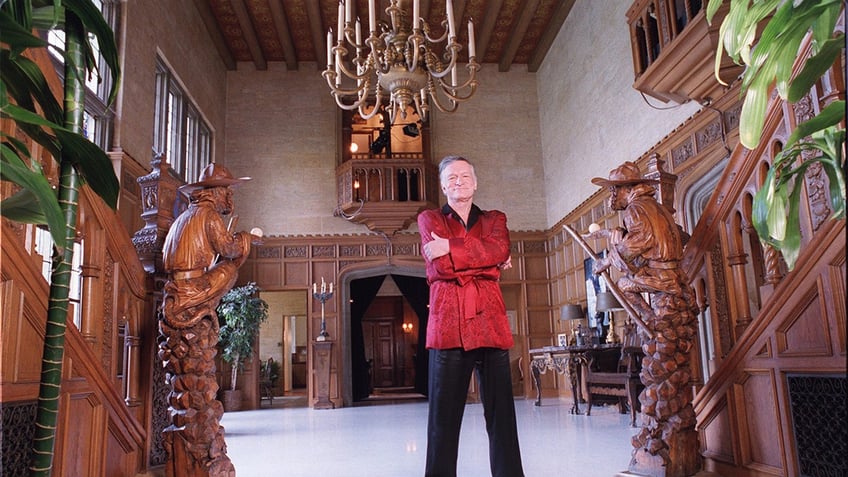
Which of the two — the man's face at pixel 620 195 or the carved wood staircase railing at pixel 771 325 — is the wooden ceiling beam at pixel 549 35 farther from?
the carved wood staircase railing at pixel 771 325

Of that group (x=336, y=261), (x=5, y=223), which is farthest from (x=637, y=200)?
(x=336, y=261)

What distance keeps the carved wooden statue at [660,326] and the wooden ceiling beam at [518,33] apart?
865cm

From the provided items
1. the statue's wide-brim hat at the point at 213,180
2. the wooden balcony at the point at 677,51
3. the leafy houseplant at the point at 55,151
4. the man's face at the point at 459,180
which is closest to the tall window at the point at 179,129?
the statue's wide-brim hat at the point at 213,180

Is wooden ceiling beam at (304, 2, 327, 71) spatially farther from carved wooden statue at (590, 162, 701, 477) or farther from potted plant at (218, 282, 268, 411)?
carved wooden statue at (590, 162, 701, 477)

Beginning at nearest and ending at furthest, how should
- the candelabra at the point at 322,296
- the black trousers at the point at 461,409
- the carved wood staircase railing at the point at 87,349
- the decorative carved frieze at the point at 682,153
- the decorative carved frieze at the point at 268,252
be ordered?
the carved wood staircase railing at the point at 87,349 → the black trousers at the point at 461,409 → the decorative carved frieze at the point at 682,153 → the candelabra at the point at 322,296 → the decorative carved frieze at the point at 268,252

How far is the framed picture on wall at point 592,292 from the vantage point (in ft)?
30.2

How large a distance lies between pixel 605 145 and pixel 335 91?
15.4 feet

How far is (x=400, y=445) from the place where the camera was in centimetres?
507

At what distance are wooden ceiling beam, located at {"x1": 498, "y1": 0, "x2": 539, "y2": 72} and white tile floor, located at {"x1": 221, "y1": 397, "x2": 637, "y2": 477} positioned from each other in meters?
6.98

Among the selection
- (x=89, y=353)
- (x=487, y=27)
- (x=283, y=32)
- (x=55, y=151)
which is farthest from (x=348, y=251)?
(x=55, y=151)

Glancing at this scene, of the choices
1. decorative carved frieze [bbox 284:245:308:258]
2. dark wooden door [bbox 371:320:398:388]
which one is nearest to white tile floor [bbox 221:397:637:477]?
decorative carved frieze [bbox 284:245:308:258]

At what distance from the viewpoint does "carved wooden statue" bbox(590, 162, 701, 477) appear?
2949 mm

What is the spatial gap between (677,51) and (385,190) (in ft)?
21.3

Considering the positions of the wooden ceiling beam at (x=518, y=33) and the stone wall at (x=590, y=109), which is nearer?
the stone wall at (x=590, y=109)
